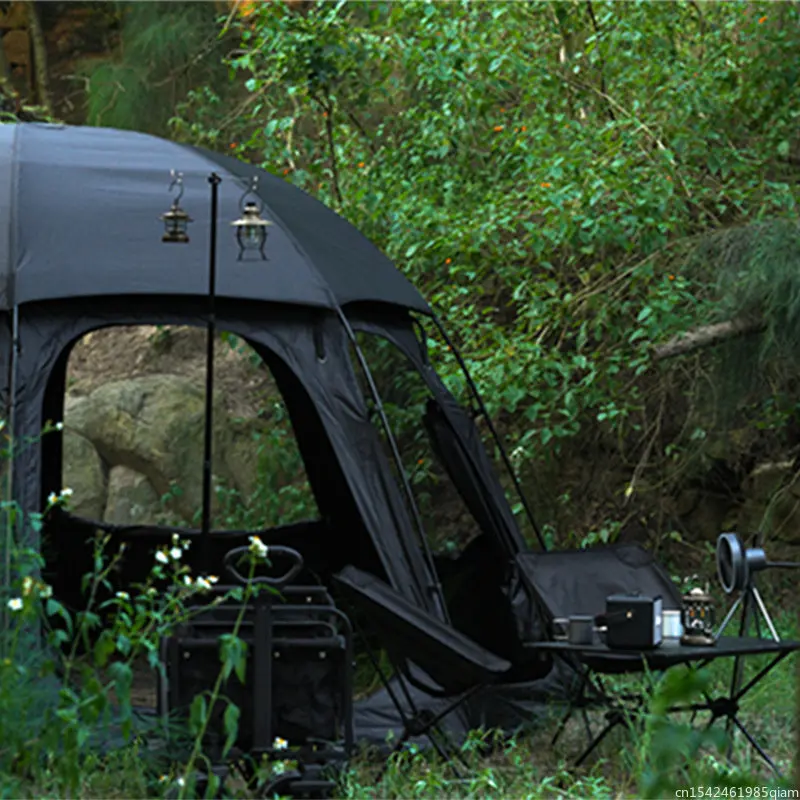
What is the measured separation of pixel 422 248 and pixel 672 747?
17.1 feet

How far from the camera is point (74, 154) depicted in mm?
5066

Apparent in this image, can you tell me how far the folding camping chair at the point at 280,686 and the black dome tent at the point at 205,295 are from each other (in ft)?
2.43

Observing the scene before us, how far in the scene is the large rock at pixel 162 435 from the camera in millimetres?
8305

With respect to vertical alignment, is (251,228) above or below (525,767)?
above

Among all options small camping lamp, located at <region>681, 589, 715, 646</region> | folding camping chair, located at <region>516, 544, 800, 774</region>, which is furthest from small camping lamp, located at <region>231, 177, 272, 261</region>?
small camping lamp, located at <region>681, 589, 715, 646</region>

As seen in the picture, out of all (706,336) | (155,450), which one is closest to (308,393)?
(706,336)

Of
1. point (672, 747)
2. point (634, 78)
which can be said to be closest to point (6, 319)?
point (634, 78)

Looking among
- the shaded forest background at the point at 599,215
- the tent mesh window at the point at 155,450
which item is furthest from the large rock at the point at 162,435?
the shaded forest background at the point at 599,215

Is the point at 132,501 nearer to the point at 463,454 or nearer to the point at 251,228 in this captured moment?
the point at 463,454

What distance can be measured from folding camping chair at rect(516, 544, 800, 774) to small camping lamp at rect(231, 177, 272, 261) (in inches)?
53.2

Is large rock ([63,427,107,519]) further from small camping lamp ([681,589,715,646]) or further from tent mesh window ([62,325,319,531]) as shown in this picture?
small camping lamp ([681,589,715,646])

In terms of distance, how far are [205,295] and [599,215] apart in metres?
2.05

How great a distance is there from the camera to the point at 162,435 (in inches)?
328

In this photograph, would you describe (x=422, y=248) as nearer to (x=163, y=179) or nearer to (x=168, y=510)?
(x=163, y=179)
